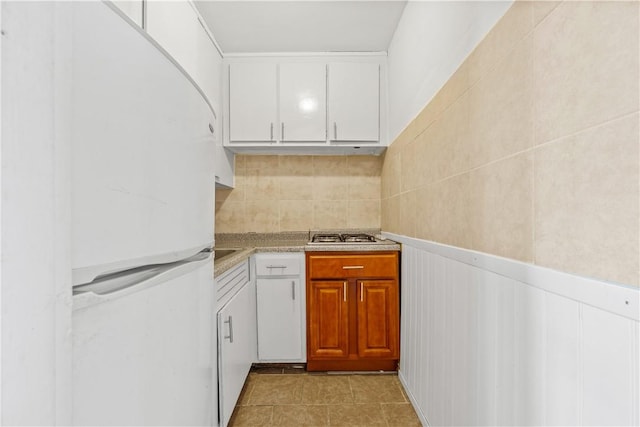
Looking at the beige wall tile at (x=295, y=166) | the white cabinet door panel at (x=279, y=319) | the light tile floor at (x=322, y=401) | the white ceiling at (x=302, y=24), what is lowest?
the light tile floor at (x=322, y=401)

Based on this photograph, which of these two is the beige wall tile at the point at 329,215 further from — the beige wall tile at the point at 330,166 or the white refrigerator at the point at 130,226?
the white refrigerator at the point at 130,226

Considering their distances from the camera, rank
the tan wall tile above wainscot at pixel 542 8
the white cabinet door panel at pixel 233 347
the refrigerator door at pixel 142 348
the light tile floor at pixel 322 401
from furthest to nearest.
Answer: the light tile floor at pixel 322 401
the white cabinet door panel at pixel 233 347
the tan wall tile above wainscot at pixel 542 8
the refrigerator door at pixel 142 348

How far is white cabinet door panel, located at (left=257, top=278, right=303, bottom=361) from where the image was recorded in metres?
2.22

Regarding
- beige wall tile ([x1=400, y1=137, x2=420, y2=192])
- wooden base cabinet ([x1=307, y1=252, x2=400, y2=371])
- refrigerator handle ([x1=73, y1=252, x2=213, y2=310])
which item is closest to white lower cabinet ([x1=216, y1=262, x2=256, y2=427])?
wooden base cabinet ([x1=307, y1=252, x2=400, y2=371])

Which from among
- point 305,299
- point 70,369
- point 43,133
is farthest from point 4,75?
point 305,299

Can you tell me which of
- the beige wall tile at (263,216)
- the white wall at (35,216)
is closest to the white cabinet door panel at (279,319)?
the beige wall tile at (263,216)

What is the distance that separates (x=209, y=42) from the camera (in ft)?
7.20

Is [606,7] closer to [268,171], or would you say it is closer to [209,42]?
[209,42]

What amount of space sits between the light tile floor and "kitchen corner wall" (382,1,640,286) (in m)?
1.10

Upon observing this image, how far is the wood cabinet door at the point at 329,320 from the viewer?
84.7 inches

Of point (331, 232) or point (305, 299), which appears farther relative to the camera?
point (331, 232)

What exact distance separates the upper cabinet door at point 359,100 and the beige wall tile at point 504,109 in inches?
56.4

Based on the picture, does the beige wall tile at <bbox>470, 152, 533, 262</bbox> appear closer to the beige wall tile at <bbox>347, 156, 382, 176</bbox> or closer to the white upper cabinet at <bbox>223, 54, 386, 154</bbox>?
the white upper cabinet at <bbox>223, 54, 386, 154</bbox>

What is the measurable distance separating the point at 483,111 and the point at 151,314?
1062 mm
